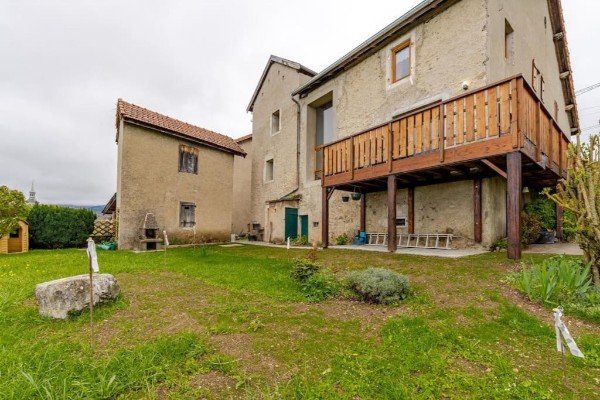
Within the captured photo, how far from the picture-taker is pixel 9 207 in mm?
9383

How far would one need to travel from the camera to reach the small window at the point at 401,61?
400 inches

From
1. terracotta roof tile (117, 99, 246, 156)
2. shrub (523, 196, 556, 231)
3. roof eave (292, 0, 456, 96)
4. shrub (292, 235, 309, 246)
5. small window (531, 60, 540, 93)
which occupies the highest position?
roof eave (292, 0, 456, 96)

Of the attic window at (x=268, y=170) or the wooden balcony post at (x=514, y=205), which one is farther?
the attic window at (x=268, y=170)

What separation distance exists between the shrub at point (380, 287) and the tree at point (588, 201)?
8.66 feet

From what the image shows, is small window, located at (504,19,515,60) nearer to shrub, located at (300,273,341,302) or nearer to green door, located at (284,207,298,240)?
shrub, located at (300,273,341,302)

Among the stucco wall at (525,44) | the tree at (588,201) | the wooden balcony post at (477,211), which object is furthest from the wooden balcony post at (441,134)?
the tree at (588,201)

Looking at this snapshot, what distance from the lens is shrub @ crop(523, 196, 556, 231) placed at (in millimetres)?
10031

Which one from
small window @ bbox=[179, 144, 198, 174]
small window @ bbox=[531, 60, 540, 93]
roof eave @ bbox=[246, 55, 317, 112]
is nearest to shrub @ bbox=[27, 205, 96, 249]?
small window @ bbox=[179, 144, 198, 174]

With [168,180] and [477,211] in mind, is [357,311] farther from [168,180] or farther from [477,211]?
[168,180]


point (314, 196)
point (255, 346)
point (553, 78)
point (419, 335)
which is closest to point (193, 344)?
point (255, 346)


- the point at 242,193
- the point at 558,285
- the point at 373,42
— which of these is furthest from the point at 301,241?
the point at 558,285

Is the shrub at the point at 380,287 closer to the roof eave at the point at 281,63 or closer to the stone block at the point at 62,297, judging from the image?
the stone block at the point at 62,297

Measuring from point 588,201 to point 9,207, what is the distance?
1572 centimetres

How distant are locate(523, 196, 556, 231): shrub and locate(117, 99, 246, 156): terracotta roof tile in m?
14.4
